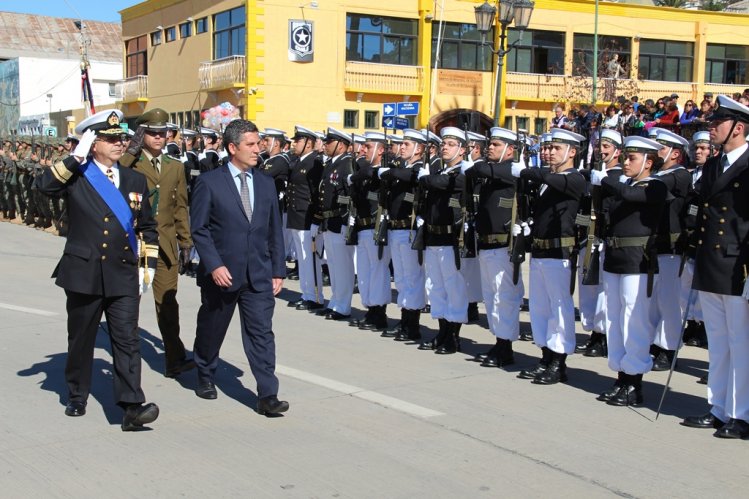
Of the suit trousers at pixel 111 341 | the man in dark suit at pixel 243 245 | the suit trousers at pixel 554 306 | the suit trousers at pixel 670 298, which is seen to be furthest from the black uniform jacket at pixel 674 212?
the suit trousers at pixel 111 341

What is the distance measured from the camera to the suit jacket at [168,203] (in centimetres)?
794

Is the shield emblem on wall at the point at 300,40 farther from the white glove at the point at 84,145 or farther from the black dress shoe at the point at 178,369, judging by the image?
the white glove at the point at 84,145

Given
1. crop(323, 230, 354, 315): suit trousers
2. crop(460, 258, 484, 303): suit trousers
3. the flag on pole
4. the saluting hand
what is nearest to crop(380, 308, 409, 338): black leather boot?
crop(460, 258, 484, 303): suit trousers

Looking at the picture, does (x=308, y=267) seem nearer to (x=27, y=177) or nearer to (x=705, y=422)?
(x=705, y=422)

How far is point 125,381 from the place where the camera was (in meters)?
6.27

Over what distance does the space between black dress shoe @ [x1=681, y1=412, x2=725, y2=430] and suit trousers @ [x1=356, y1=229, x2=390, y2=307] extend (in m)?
4.41

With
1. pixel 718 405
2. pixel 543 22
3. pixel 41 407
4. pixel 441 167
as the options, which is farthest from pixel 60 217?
pixel 543 22

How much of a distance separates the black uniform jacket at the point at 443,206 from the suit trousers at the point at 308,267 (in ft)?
8.13

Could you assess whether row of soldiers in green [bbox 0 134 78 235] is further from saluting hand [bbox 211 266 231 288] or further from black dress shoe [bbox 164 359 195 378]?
saluting hand [bbox 211 266 231 288]

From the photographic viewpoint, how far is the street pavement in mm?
5301

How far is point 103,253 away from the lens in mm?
6359

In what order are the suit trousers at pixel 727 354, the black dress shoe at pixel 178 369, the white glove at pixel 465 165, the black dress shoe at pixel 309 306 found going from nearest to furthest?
the suit trousers at pixel 727 354 → the black dress shoe at pixel 178 369 → the white glove at pixel 465 165 → the black dress shoe at pixel 309 306

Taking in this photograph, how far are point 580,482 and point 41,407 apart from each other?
397 cm

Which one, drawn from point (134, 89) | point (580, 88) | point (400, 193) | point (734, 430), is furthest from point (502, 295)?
point (134, 89)
